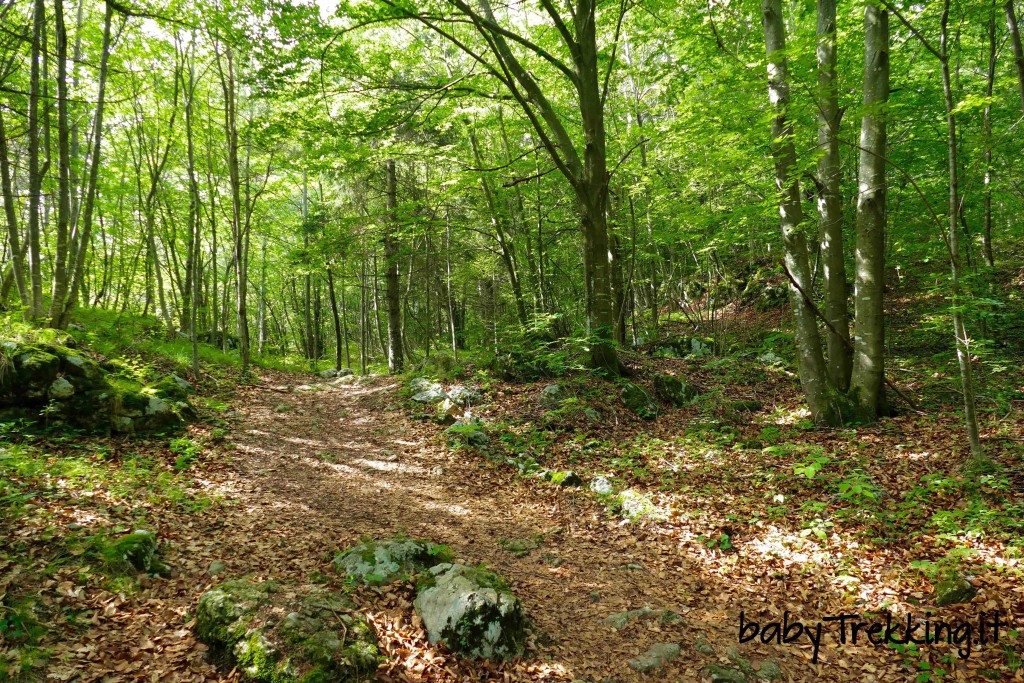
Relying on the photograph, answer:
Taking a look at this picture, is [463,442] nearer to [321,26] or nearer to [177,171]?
[321,26]

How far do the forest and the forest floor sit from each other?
0.04m

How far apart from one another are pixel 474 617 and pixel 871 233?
7624 millimetres

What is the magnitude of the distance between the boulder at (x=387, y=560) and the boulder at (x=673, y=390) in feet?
21.3

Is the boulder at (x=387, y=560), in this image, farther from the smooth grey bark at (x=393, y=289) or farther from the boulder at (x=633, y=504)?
the smooth grey bark at (x=393, y=289)

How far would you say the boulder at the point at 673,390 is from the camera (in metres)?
9.91

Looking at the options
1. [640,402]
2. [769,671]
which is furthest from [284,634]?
[640,402]

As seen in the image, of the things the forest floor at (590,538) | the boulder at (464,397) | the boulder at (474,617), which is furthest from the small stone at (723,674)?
the boulder at (464,397)

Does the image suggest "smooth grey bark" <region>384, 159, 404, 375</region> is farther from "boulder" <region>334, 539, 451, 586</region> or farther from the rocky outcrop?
"boulder" <region>334, 539, 451, 586</region>

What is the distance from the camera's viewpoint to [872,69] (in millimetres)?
6887

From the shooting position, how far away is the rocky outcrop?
20.1 feet

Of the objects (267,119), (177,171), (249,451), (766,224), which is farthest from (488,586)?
(177,171)

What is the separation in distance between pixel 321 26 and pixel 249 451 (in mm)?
7279

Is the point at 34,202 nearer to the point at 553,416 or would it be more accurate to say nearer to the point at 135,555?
the point at 135,555

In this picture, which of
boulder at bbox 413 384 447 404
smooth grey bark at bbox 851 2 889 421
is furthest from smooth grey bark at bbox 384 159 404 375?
smooth grey bark at bbox 851 2 889 421
